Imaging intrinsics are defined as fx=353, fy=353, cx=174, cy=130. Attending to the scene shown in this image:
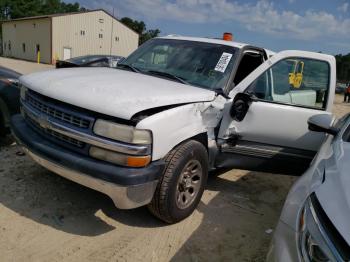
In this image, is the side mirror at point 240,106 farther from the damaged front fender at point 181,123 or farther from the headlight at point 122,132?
the headlight at point 122,132

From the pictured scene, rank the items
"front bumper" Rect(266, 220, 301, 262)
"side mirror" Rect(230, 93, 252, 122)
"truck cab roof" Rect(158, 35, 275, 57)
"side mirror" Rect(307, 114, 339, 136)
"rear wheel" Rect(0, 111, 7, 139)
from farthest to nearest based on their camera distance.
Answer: "rear wheel" Rect(0, 111, 7, 139), "truck cab roof" Rect(158, 35, 275, 57), "side mirror" Rect(230, 93, 252, 122), "side mirror" Rect(307, 114, 339, 136), "front bumper" Rect(266, 220, 301, 262)

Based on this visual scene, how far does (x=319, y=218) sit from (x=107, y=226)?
6.98 ft

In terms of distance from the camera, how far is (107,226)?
11.1 feet

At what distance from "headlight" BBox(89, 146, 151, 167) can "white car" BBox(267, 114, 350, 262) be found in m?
1.16

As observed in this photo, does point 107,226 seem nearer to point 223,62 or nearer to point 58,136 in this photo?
point 58,136

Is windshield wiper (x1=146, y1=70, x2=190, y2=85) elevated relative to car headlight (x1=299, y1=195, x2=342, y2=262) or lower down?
elevated

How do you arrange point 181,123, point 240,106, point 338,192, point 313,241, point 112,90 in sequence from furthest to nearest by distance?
point 240,106 < point 181,123 < point 112,90 < point 338,192 < point 313,241

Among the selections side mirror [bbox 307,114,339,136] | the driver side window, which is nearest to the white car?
side mirror [bbox 307,114,339,136]

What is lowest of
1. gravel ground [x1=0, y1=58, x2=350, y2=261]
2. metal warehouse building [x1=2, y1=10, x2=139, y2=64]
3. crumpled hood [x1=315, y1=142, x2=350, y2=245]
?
metal warehouse building [x1=2, y1=10, x2=139, y2=64]

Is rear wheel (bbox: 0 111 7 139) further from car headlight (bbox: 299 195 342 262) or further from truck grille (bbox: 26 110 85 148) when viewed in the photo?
car headlight (bbox: 299 195 342 262)

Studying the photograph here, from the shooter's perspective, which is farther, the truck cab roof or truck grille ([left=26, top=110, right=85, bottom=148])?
the truck cab roof

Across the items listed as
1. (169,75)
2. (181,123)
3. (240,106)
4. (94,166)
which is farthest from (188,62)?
(94,166)

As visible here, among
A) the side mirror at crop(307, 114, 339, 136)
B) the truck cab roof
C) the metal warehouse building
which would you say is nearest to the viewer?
the side mirror at crop(307, 114, 339, 136)

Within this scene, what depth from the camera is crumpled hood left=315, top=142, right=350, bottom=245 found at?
1.74m
